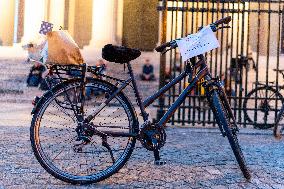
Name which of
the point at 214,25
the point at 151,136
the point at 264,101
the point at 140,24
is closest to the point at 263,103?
the point at 264,101

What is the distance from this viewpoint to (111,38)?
22.1 m

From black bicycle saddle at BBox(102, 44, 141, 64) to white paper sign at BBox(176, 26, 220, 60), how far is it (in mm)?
465

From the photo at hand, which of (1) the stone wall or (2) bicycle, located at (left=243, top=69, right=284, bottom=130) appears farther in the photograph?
(1) the stone wall

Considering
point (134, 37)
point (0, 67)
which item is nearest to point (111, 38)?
point (134, 37)

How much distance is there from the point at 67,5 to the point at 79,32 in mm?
1501

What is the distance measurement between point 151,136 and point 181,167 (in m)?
0.88

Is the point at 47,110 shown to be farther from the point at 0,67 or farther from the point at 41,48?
the point at 0,67

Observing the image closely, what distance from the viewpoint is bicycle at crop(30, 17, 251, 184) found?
4.18 meters

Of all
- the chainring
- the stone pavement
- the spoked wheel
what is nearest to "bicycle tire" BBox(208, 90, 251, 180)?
the stone pavement

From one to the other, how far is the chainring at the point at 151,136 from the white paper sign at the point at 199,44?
706 mm

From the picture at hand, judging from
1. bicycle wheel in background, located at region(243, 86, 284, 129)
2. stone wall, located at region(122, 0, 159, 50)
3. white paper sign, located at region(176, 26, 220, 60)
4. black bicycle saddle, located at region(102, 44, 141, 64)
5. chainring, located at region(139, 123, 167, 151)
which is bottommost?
chainring, located at region(139, 123, 167, 151)

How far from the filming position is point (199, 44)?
4406 millimetres

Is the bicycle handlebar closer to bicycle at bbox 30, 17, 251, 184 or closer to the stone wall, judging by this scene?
bicycle at bbox 30, 17, 251, 184

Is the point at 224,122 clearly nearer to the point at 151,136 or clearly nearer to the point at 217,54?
the point at 151,136
